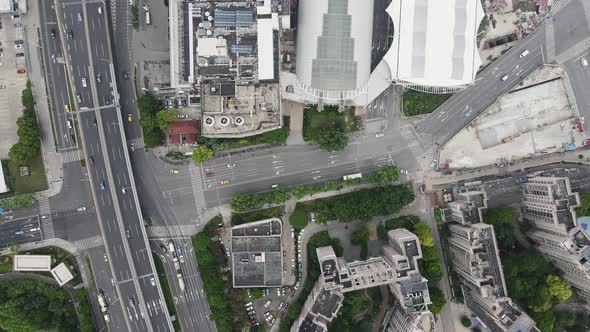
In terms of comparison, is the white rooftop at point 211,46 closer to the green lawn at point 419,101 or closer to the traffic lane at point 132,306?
the green lawn at point 419,101

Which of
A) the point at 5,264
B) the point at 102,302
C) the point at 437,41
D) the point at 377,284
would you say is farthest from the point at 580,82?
the point at 5,264

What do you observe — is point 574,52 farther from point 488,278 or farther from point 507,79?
point 488,278

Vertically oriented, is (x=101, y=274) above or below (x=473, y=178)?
below

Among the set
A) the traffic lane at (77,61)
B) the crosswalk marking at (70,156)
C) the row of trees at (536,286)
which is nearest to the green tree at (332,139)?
the row of trees at (536,286)

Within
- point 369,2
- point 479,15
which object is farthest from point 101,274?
point 479,15

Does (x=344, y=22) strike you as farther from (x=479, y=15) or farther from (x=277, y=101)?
(x=479, y=15)

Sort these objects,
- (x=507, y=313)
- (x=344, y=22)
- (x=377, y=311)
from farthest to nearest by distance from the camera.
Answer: (x=377, y=311) → (x=344, y=22) → (x=507, y=313)
